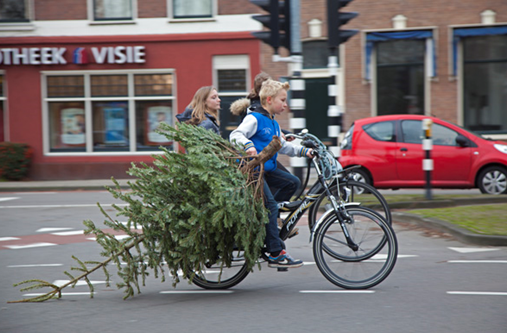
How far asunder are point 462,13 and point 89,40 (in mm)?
10897

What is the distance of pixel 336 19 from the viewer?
10.1m

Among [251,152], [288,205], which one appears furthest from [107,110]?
[251,152]

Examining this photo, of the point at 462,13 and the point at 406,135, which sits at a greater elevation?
the point at 462,13

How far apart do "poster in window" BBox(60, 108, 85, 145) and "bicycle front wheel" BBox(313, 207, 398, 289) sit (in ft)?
52.6

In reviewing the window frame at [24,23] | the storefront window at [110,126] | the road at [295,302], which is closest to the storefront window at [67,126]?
the storefront window at [110,126]

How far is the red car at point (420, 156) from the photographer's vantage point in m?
12.3

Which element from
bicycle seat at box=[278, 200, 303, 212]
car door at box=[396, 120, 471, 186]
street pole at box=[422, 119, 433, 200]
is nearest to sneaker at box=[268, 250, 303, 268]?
bicycle seat at box=[278, 200, 303, 212]

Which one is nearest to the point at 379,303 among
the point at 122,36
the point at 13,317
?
the point at 13,317

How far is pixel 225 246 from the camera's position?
17.3 feet

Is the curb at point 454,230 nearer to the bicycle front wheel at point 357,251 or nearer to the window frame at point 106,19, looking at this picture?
the bicycle front wheel at point 357,251

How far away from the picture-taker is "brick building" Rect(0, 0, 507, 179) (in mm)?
18266

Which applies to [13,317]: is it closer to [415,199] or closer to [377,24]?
[415,199]

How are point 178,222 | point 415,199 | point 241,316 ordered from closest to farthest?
point 241,316
point 178,222
point 415,199

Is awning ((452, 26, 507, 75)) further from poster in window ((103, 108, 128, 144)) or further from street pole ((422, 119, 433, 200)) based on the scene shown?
poster in window ((103, 108, 128, 144))
